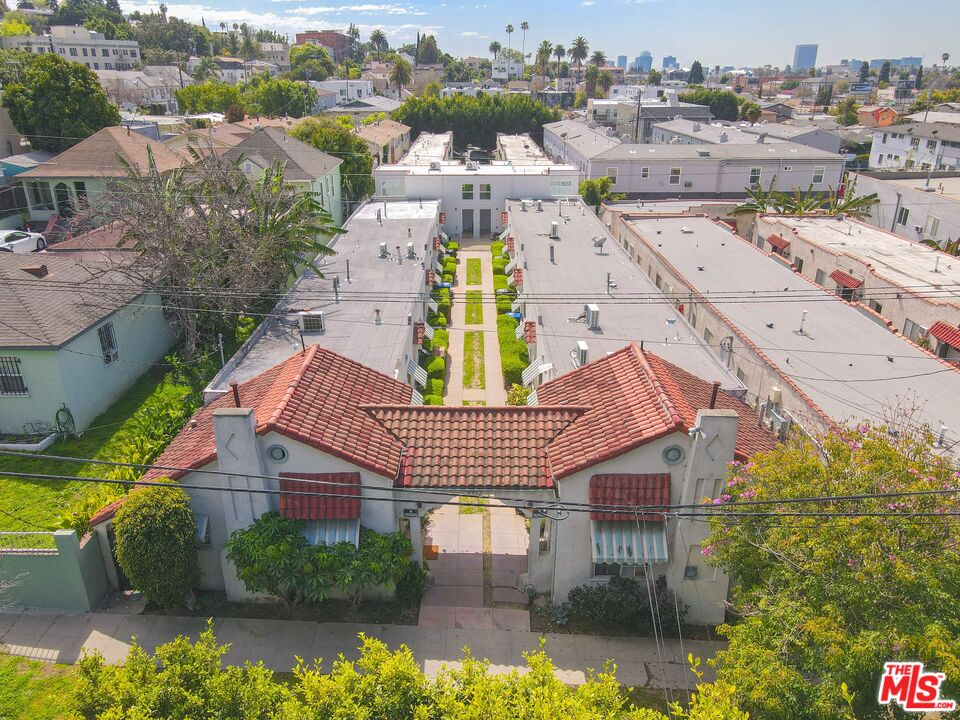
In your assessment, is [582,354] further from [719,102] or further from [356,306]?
[719,102]

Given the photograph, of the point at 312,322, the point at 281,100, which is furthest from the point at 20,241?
the point at 281,100

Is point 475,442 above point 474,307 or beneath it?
above

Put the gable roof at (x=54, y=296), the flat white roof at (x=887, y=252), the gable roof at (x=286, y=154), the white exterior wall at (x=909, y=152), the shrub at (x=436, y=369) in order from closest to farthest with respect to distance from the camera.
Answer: the gable roof at (x=54, y=296), the shrub at (x=436, y=369), the flat white roof at (x=887, y=252), the gable roof at (x=286, y=154), the white exterior wall at (x=909, y=152)

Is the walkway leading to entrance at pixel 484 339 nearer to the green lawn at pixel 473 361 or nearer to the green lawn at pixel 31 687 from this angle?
the green lawn at pixel 473 361

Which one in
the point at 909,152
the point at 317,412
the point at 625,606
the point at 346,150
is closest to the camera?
the point at 625,606

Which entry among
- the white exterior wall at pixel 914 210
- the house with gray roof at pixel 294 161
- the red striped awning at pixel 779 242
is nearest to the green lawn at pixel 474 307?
the house with gray roof at pixel 294 161

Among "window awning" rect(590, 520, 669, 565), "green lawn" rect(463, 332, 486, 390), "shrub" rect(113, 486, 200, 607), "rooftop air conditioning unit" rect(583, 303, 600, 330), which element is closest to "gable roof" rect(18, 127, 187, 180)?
"green lawn" rect(463, 332, 486, 390)

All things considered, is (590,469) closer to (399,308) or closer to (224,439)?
(224,439)
